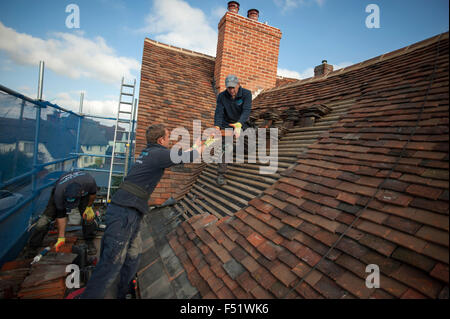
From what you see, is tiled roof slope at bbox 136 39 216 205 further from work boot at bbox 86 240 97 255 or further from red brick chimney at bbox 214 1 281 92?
work boot at bbox 86 240 97 255

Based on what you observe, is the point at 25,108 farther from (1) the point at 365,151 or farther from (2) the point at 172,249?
(1) the point at 365,151

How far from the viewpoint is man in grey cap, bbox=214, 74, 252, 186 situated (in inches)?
166

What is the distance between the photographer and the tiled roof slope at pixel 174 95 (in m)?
5.45

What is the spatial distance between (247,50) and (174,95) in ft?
11.3

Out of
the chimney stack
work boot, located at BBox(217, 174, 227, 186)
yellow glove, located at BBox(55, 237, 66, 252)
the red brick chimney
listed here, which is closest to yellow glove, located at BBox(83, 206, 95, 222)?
yellow glove, located at BBox(55, 237, 66, 252)

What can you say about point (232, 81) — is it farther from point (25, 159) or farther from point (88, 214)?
point (25, 159)

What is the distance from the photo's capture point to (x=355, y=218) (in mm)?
1858

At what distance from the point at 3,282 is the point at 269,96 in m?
7.39

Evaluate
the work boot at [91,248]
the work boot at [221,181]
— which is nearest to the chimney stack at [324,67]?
the work boot at [221,181]

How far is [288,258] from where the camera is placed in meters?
1.89

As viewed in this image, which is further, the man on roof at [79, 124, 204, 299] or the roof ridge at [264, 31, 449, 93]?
the roof ridge at [264, 31, 449, 93]

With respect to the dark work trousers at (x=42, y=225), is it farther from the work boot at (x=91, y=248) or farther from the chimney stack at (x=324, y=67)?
the chimney stack at (x=324, y=67)

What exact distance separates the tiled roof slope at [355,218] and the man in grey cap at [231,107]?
1.46 metres

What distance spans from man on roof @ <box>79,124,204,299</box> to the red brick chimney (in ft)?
18.4
